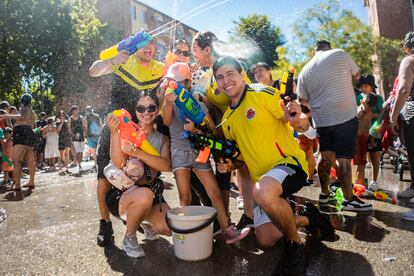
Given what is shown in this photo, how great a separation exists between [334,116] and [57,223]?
11.9 ft

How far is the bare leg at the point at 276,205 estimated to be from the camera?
2551mm

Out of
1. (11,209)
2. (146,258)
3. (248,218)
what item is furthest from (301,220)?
(11,209)

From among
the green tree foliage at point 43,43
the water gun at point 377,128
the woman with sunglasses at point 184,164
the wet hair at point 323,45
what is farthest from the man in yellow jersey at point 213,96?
the green tree foliage at point 43,43

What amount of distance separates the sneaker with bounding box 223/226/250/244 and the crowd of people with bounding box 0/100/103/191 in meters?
5.77

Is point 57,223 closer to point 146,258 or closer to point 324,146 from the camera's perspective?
Result: point 146,258

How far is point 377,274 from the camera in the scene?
234 cm

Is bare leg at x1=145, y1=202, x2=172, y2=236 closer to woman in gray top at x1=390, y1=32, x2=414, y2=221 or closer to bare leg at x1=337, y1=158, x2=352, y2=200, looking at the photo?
bare leg at x1=337, y1=158, x2=352, y2=200

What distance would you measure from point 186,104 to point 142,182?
82cm

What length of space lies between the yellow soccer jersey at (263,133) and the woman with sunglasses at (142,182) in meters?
0.76

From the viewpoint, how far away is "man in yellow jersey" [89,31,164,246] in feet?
11.0

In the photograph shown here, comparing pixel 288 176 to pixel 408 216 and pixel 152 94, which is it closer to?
pixel 152 94

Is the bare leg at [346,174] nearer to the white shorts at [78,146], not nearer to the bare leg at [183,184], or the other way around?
the bare leg at [183,184]

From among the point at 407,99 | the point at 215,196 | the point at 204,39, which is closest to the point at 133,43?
the point at 204,39

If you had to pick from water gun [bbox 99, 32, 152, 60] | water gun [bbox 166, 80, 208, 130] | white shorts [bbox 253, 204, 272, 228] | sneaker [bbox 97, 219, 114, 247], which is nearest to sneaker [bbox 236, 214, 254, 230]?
white shorts [bbox 253, 204, 272, 228]
